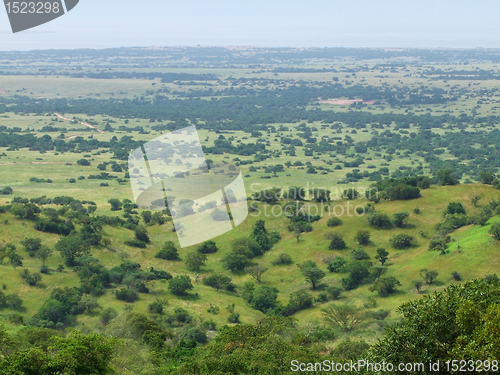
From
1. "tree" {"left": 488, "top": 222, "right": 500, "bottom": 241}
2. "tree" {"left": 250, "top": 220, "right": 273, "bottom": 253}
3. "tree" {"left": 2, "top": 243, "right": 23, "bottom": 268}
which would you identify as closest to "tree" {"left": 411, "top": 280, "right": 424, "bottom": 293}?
"tree" {"left": 488, "top": 222, "right": 500, "bottom": 241}

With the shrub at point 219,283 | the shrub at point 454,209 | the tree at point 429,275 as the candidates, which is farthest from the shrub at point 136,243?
the shrub at point 454,209

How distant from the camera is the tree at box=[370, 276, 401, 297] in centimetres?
4716

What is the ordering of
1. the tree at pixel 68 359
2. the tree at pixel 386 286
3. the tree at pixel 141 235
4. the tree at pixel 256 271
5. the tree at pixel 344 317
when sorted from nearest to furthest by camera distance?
the tree at pixel 68 359, the tree at pixel 344 317, the tree at pixel 386 286, the tree at pixel 256 271, the tree at pixel 141 235

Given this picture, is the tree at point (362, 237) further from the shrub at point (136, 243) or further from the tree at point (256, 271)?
the shrub at point (136, 243)

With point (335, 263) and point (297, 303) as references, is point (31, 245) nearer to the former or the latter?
point (297, 303)

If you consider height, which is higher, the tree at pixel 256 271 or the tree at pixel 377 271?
the tree at pixel 377 271

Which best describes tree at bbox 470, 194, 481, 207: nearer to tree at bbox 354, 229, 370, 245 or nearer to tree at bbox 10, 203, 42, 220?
tree at bbox 354, 229, 370, 245

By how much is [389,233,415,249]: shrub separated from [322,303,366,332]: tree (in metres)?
19.2

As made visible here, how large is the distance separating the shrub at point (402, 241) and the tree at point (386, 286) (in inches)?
463

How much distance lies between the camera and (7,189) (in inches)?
3816

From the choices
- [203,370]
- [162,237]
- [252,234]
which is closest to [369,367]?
[203,370]

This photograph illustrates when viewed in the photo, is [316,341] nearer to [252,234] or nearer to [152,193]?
[252,234]

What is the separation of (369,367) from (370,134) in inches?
6916

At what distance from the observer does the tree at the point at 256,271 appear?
56156mm
